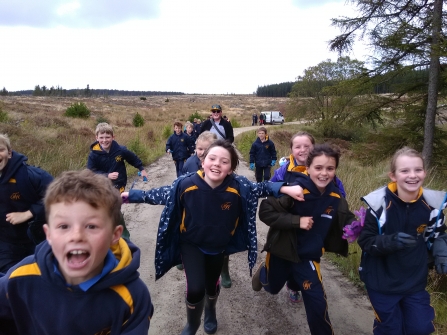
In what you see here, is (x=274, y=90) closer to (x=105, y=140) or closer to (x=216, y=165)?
(x=105, y=140)

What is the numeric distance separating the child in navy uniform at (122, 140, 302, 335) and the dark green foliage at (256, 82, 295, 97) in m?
123

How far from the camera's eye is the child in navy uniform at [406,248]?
2.47 m

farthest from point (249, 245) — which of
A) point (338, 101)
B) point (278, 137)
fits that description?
point (278, 137)

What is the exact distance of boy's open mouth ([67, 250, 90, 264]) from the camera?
146cm

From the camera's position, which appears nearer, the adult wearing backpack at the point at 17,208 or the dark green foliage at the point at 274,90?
the adult wearing backpack at the point at 17,208

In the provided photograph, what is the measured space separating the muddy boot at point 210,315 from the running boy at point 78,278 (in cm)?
159

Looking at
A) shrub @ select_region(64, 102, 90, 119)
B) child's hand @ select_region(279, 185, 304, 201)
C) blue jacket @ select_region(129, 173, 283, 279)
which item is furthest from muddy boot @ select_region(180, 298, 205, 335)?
shrub @ select_region(64, 102, 90, 119)

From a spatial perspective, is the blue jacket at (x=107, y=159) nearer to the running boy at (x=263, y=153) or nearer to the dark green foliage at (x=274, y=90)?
the running boy at (x=263, y=153)

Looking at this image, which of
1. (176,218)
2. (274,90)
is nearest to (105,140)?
(176,218)

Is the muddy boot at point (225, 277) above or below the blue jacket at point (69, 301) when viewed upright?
below

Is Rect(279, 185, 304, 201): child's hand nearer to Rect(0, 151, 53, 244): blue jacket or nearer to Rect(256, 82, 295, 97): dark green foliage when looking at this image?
Rect(0, 151, 53, 244): blue jacket

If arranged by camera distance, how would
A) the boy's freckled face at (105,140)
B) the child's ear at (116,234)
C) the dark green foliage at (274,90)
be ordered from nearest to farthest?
the child's ear at (116,234)
the boy's freckled face at (105,140)
the dark green foliage at (274,90)

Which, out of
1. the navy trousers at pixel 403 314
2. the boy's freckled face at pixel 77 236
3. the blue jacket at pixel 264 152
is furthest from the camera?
the blue jacket at pixel 264 152

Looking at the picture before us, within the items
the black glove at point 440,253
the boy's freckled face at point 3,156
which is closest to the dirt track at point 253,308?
the black glove at point 440,253
